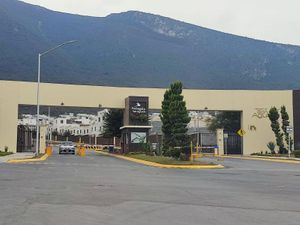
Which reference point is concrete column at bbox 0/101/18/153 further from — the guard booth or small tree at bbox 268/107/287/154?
small tree at bbox 268/107/287/154

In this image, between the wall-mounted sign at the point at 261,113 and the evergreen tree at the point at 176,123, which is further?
the wall-mounted sign at the point at 261,113

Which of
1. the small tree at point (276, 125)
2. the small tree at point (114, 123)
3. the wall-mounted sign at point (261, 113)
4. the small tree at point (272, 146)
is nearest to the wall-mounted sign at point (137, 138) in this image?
the wall-mounted sign at point (261, 113)

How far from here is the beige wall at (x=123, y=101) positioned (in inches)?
2213

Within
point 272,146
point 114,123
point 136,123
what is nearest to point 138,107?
point 136,123

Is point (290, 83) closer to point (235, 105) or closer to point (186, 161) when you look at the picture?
point (235, 105)

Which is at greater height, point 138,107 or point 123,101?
point 123,101

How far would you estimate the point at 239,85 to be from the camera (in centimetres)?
18612

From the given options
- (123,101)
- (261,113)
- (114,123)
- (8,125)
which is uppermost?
(123,101)

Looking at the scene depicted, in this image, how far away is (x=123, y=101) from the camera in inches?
2395

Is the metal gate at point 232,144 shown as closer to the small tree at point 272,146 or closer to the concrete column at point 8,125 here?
the small tree at point 272,146

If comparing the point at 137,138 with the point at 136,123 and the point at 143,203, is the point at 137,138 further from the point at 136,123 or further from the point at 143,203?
the point at 143,203

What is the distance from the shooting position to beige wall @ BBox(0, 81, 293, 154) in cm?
5622

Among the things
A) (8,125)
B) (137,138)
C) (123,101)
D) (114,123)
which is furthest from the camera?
(114,123)

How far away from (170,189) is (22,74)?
13819cm
